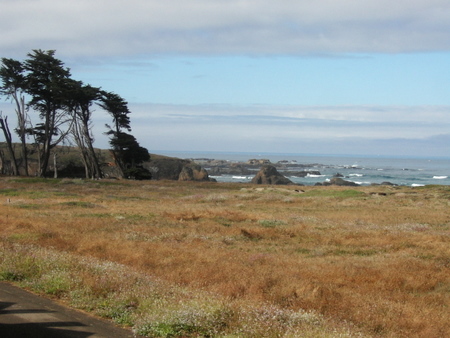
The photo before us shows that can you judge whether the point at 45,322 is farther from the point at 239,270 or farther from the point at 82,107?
the point at 82,107

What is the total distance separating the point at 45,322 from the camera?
775cm

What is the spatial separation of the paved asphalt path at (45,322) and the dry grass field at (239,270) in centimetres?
41

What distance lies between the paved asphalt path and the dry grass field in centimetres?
41

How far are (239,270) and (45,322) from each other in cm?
599

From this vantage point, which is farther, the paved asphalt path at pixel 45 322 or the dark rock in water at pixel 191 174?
the dark rock in water at pixel 191 174

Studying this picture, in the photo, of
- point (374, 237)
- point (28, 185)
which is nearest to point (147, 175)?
point (28, 185)

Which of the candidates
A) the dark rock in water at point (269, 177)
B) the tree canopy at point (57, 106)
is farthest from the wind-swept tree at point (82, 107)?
the dark rock in water at point (269, 177)

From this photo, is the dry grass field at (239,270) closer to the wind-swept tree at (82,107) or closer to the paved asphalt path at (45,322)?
the paved asphalt path at (45,322)

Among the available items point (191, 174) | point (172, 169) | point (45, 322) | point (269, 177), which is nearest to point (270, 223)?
point (45, 322)

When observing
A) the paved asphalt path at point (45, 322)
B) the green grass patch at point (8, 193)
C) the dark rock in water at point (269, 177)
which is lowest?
the dark rock in water at point (269, 177)

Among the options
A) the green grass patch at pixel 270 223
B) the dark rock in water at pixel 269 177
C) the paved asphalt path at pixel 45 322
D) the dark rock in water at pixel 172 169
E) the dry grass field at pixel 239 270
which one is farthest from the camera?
the dark rock in water at pixel 172 169

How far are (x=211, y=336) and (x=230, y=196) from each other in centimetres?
3746

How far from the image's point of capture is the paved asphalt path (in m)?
7.27

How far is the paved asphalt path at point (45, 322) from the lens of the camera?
7.27 metres
